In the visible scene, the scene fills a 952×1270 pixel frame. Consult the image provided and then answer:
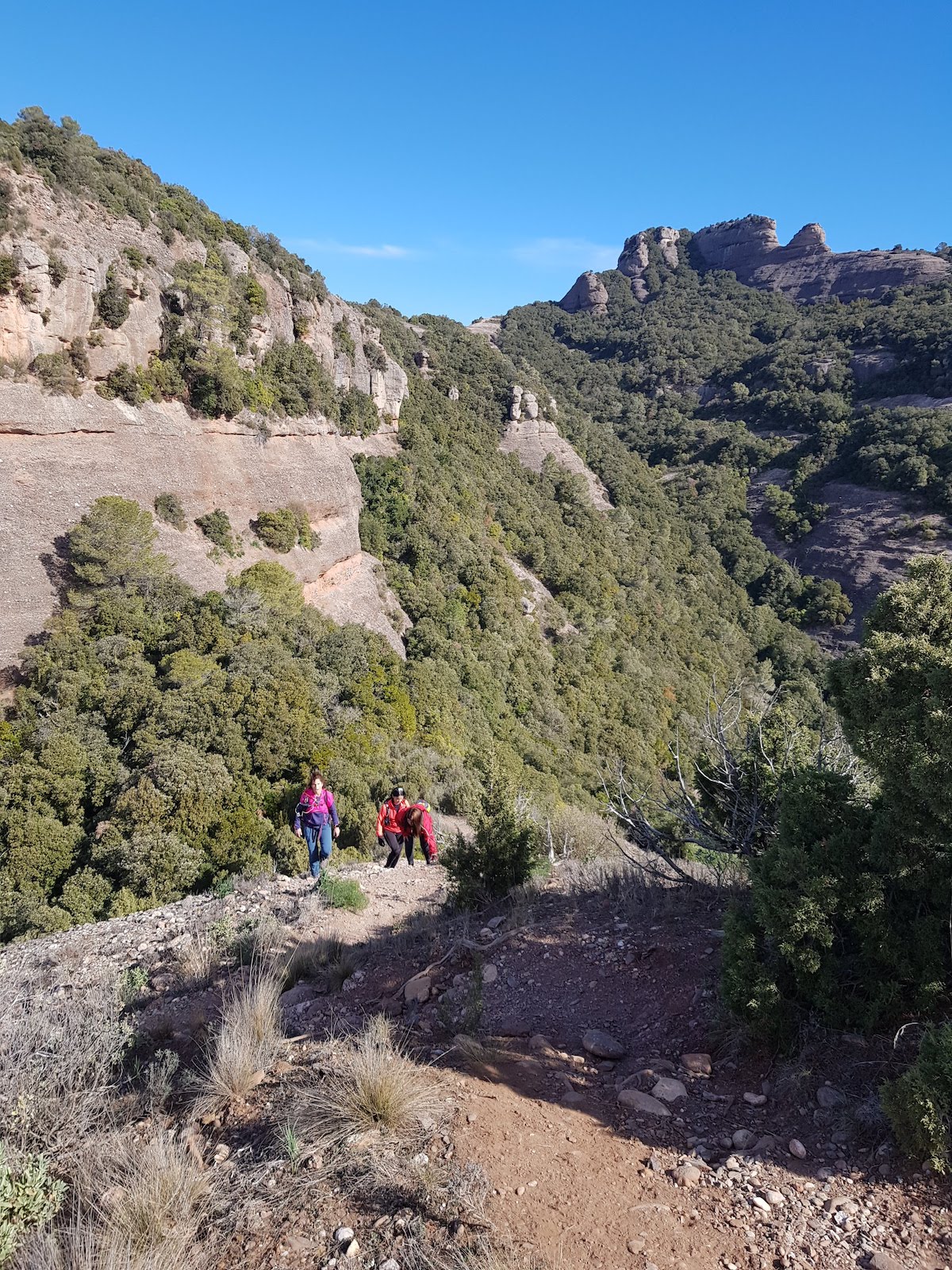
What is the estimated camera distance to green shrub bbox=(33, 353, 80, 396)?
15.8 m

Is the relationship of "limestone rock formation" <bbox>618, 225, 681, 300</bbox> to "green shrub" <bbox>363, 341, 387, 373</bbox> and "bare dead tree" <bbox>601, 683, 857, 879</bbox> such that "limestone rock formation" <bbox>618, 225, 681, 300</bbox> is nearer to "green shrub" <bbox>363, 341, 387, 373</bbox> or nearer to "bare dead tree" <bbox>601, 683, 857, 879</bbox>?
"green shrub" <bbox>363, 341, 387, 373</bbox>

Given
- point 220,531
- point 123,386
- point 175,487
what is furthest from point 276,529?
point 123,386

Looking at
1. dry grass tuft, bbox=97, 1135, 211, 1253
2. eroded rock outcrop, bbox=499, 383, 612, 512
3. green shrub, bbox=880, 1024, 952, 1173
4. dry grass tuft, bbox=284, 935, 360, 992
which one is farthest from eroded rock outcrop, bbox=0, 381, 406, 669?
eroded rock outcrop, bbox=499, 383, 612, 512

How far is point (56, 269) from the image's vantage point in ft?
52.3

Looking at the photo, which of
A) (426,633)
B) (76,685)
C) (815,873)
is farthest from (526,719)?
(815,873)

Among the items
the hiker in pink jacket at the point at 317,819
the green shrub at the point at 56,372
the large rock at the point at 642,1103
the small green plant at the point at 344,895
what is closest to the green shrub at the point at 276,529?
the green shrub at the point at 56,372

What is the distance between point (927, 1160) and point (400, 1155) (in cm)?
237

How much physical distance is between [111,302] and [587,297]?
86.7m

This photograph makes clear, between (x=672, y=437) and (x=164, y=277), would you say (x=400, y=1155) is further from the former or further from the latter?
(x=672, y=437)

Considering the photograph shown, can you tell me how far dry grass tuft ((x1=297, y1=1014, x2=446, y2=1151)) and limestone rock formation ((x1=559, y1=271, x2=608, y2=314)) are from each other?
319 feet

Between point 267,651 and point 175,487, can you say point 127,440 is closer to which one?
point 175,487

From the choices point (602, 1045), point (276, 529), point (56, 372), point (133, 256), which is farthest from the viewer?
point (276, 529)

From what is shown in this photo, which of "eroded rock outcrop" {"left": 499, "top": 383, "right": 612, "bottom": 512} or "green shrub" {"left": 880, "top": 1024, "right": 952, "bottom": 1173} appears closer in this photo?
"green shrub" {"left": 880, "top": 1024, "right": 952, "bottom": 1173}

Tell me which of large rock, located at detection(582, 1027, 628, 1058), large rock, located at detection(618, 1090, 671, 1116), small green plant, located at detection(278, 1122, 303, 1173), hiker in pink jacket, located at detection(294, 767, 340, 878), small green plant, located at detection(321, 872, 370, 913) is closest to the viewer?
small green plant, located at detection(278, 1122, 303, 1173)
